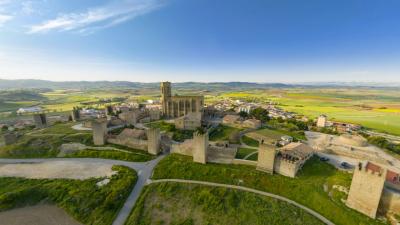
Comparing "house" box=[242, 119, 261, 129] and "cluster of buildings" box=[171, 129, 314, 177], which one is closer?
"cluster of buildings" box=[171, 129, 314, 177]

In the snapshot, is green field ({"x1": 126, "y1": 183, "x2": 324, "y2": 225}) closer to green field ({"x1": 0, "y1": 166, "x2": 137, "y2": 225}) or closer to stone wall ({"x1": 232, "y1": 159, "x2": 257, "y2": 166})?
green field ({"x1": 0, "y1": 166, "x2": 137, "y2": 225})

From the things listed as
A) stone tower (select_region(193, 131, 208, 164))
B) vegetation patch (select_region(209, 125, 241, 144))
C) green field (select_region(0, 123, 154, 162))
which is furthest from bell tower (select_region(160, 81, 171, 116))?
stone tower (select_region(193, 131, 208, 164))

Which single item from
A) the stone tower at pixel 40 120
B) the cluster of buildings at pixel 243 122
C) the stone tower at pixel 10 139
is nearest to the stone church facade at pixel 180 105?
the cluster of buildings at pixel 243 122

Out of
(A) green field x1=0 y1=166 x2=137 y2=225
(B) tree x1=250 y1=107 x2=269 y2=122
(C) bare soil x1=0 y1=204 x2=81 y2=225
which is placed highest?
(B) tree x1=250 y1=107 x2=269 y2=122

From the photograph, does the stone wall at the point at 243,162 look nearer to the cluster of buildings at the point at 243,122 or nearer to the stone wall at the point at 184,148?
the stone wall at the point at 184,148

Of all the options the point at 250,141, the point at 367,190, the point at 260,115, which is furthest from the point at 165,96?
the point at 367,190

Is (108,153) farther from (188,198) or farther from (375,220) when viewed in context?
(375,220)
